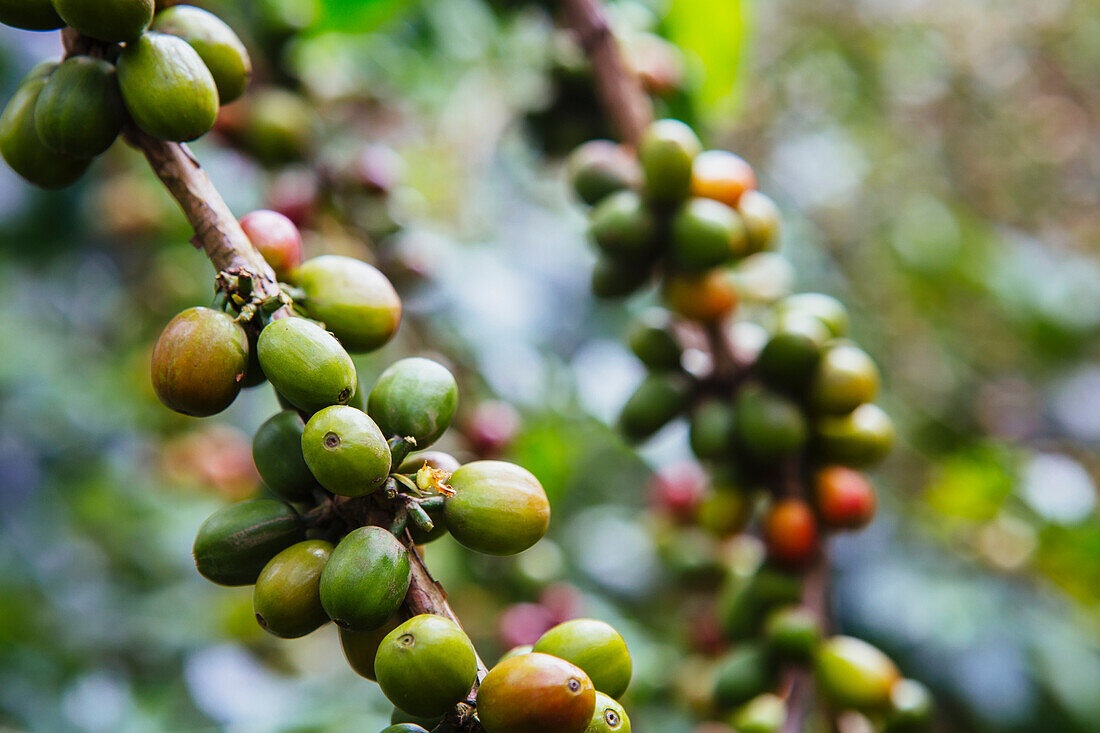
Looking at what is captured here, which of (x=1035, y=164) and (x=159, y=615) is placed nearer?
(x=159, y=615)

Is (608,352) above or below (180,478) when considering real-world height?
above

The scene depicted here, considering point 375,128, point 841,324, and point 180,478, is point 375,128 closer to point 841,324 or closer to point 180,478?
point 180,478

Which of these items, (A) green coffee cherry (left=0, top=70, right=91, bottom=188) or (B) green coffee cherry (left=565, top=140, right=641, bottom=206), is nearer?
(A) green coffee cherry (left=0, top=70, right=91, bottom=188)

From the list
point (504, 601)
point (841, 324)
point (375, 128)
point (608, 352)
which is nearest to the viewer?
point (841, 324)

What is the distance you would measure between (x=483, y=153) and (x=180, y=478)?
2.18m

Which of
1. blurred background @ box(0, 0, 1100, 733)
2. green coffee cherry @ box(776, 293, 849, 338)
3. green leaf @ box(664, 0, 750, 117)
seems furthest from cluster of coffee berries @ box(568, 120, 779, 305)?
green leaf @ box(664, 0, 750, 117)

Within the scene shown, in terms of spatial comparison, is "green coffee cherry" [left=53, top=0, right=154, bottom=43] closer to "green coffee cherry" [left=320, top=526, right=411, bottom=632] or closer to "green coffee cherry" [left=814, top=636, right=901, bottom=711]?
"green coffee cherry" [left=320, top=526, right=411, bottom=632]

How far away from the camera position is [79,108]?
2.82 ft

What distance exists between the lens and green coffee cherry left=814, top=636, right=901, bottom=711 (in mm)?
1320

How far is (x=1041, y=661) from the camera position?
7.55 feet

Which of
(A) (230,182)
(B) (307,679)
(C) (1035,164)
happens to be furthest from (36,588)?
(C) (1035,164)

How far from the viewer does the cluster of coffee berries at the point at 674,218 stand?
Answer: 142cm

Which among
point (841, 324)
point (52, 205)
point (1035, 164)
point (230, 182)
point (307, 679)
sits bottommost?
point (307, 679)

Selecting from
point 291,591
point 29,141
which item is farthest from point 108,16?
point 291,591
